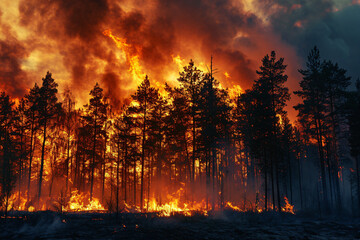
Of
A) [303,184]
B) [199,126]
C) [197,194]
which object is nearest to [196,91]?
[199,126]

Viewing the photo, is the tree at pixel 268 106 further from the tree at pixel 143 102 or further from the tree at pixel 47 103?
the tree at pixel 47 103

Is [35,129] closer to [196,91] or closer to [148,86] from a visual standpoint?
[148,86]

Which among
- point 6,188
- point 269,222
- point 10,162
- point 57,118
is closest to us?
point 6,188

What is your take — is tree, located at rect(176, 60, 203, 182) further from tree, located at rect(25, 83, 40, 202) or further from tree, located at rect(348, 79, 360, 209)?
tree, located at rect(348, 79, 360, 209)

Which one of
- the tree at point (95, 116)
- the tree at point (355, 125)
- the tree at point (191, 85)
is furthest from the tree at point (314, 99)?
the tree at point (95, 116)

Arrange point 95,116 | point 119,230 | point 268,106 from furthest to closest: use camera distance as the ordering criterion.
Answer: point 95,116, point 268,106, point 119,230

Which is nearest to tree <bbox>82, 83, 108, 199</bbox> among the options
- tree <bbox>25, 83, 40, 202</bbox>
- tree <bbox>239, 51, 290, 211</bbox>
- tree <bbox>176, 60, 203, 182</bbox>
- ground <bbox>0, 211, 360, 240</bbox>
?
tree <bbox>25, 83, 40, 202</bbox>

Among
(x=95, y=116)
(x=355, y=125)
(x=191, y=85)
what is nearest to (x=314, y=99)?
(x=355, y=125)

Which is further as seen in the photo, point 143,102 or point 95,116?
point 95,116

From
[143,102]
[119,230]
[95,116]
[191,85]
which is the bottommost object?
[119,230]

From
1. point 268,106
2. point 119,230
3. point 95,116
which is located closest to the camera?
point 119,230

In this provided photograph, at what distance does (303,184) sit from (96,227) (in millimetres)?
62664

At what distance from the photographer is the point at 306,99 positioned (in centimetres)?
3203

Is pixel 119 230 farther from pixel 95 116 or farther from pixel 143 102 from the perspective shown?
pixel 95 116
